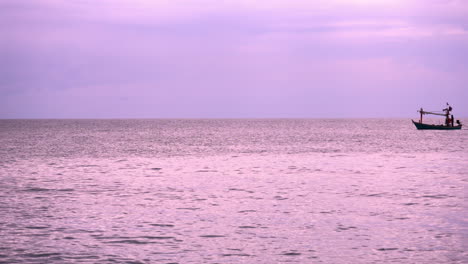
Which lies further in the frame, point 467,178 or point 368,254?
point 467,178

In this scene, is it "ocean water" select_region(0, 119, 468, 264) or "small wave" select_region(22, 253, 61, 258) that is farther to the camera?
"ocean water" select_region(0, 119, 468, 264)

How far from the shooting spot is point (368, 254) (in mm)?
15109

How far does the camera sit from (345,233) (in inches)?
698

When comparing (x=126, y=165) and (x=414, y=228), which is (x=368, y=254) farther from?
(x=126, y=165)

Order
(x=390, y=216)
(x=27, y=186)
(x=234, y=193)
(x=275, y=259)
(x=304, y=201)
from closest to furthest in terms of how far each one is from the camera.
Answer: (x=275, y=259), (x=390, y=216), (x=304, y=201), (x=234, y=193), (x=27, y=186)


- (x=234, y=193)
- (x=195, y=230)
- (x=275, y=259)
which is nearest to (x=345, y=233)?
(x=275, y=259)

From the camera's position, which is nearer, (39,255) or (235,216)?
(39,255)

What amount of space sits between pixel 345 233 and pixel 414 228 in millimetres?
2816

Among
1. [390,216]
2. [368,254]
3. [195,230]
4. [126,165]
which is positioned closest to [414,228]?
[390,216]

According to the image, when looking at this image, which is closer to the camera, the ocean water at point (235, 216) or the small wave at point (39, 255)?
the small wave at point (39, 255)

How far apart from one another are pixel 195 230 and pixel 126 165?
2881 cm

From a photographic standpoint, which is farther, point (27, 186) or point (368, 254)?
point (27, 186)

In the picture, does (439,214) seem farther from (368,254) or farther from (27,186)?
(27,186)

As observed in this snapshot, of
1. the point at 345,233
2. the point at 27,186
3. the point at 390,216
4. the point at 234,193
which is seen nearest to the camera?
the point at 345,233
